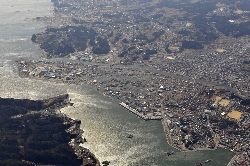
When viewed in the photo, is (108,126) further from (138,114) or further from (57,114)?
(57,114)

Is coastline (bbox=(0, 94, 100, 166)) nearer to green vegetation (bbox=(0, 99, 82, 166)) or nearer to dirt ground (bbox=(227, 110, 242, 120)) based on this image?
green vegetation (bbox=(0, 99, 82, 166))

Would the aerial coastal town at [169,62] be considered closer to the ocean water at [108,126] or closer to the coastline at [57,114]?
the ocean water at [108,126]

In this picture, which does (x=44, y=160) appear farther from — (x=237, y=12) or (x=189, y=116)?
(x=237, y=12)

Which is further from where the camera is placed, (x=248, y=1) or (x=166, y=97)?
(x=248, y=1)

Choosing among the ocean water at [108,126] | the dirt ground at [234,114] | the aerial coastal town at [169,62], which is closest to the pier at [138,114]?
the aerial coastal town at [169,62]

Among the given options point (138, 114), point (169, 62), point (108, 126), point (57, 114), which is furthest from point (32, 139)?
point (169, 62)

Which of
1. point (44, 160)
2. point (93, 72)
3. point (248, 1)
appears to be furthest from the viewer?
point (248, 1)

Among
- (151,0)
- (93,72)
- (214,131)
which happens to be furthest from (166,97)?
(151,0)
